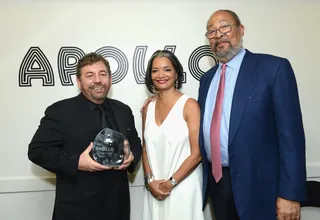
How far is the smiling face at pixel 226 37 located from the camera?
1745 millimetres

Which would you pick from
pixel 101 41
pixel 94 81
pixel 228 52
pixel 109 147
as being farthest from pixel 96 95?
pixel 228 52

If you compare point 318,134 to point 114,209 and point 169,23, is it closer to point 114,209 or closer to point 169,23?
point 169,23

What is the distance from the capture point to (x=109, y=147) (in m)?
1.71

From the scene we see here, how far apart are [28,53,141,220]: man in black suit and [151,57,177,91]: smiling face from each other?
12.7 inches

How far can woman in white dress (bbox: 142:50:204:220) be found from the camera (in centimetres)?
188

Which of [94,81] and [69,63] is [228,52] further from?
[69,63]

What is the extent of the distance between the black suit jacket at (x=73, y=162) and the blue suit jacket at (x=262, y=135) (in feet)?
2.41

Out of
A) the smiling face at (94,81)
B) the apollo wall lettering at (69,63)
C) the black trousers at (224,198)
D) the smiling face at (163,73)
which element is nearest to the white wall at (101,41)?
the apollo wall lettering at (69,63)

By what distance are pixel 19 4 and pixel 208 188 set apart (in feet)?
6.31

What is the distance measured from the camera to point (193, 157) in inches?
73.9

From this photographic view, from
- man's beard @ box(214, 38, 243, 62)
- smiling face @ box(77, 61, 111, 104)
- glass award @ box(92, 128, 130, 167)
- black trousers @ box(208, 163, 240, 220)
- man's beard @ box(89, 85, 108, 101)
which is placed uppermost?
man's beard @ box(214, 38, 243, 62)

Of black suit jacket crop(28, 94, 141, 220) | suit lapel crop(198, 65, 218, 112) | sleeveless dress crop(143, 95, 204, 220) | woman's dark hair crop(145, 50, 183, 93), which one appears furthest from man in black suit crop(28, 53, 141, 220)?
suit lapel crop(198, 65, 218, 112)

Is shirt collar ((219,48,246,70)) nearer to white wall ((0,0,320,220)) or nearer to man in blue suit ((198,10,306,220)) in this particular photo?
man in blue suit ((198,10,306,220))

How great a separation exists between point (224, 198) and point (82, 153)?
859 mm
